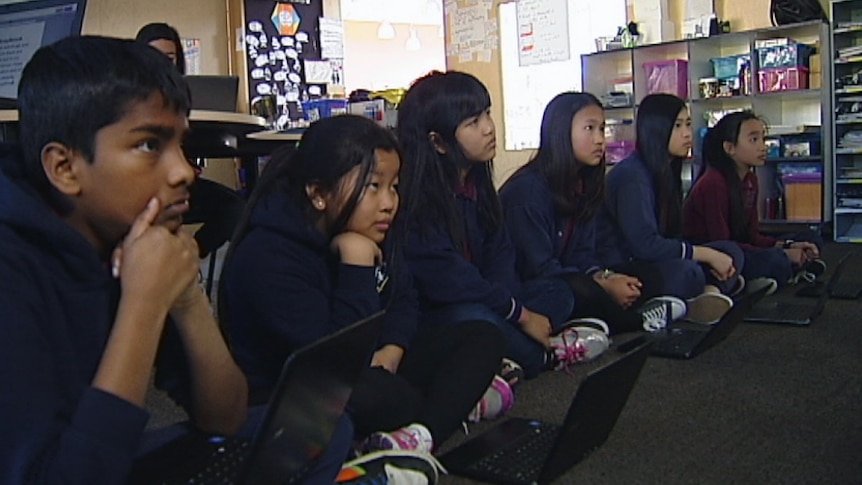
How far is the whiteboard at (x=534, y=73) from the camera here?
585cm

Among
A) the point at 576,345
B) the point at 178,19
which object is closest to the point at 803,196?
the point at 576,345

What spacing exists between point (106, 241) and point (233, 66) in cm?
526

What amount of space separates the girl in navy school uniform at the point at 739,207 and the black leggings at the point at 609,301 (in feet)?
1.73

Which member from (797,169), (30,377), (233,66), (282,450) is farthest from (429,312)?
(233,66)

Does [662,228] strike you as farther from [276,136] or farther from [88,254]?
[88,254]

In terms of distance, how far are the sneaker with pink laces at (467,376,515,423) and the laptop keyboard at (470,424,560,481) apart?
14 centimetres

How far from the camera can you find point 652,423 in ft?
5.06

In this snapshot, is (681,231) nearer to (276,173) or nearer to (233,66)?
(276,173)

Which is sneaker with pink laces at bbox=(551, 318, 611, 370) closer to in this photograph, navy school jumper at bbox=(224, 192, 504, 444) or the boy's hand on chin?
navy school jumper at bbox=(224, 192, 504, 444)

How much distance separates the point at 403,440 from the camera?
1.35 metres

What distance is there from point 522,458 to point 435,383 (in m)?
0.22

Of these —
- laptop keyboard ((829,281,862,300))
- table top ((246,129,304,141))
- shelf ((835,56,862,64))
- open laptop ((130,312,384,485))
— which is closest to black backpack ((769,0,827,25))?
shelf ((835,56,862,64))

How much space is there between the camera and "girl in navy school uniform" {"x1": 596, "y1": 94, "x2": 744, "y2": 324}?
8.11ft

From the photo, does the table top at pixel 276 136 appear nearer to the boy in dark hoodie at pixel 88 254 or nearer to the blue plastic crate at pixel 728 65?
the boy in dark hoodie at pixel 88 254
